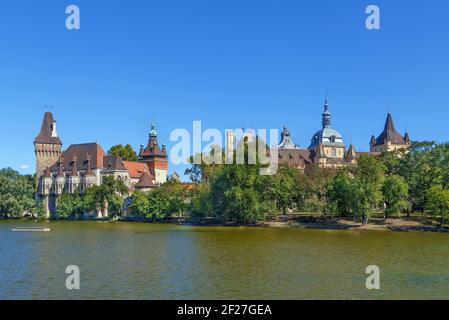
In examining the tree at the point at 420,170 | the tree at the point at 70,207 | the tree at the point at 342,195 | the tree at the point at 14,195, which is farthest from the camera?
the tree at the point at 14,195

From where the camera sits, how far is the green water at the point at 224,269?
2614cm

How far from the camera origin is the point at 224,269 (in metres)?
33.3

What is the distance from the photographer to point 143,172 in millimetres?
126125

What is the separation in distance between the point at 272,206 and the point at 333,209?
371 inches

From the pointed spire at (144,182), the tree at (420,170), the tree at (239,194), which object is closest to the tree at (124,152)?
the pointed spire at (144,182)

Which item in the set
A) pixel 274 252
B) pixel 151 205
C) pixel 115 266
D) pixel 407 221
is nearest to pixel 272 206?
pixel 407 221

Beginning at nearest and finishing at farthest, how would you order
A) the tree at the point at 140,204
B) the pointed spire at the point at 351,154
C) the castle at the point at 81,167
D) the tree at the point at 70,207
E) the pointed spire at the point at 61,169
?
the tree at the point at 140,204 → the tree at the point at 70,207 → the castle at the point at 81,167 → the pointed spire at the point at 61,169 → the pointed spire at the point at 351,154

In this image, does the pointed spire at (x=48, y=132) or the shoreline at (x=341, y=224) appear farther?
the pointed spire at (x=48, y=132)

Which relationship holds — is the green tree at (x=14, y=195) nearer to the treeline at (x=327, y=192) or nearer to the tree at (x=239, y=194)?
the treeline at (x=327, y=192)

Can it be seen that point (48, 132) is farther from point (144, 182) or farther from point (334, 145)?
point (334, 145)

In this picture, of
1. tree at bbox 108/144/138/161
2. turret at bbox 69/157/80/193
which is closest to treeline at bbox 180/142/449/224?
turret at bbox 69/157/80/193

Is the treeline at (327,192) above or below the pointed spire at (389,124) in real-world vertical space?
below

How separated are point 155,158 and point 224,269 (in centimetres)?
10785

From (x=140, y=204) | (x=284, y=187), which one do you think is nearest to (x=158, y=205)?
(x=140, y=204)
